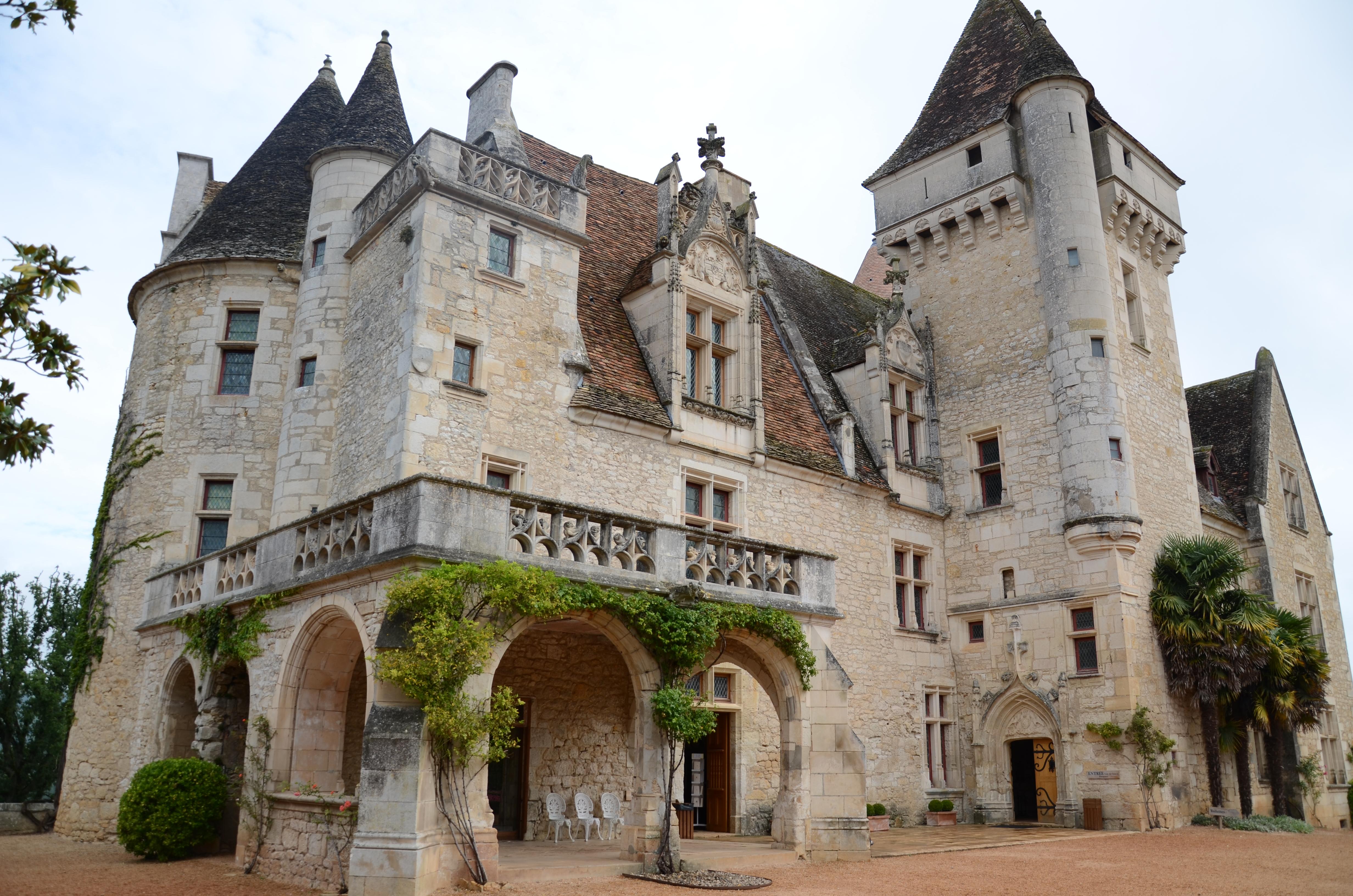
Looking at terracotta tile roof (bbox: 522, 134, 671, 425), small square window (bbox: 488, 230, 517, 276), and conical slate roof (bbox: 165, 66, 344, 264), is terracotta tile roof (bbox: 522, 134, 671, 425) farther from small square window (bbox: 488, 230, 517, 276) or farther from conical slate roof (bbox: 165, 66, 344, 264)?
conical slate roof (bbox: 165, 66, 344, 264)

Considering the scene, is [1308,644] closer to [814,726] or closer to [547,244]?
[814,726]

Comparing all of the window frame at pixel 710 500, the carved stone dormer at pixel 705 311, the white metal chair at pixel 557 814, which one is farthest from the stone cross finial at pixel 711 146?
the white metal chair at pixel 557 814

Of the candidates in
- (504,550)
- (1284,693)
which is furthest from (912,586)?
(504,550)

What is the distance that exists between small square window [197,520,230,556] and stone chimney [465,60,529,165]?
718 cm

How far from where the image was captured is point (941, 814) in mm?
18234

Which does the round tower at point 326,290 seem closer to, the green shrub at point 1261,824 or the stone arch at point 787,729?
the stone arch at point 787,729

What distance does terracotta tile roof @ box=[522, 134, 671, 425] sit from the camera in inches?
617

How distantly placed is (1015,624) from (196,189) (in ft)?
60.1

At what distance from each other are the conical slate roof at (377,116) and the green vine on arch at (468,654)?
973cm

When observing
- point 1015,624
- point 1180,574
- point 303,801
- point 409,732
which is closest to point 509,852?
point 303,801

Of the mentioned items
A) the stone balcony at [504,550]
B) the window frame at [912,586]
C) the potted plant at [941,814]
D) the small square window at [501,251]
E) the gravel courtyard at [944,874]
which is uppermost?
the small square window at [501,251]

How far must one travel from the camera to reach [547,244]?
49.1ft

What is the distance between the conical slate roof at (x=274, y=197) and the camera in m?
16.6

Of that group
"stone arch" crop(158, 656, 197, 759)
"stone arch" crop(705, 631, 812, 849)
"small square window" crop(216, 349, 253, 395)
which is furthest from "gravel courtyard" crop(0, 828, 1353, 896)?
"small square window" crop(216, 349, 253, 395)
